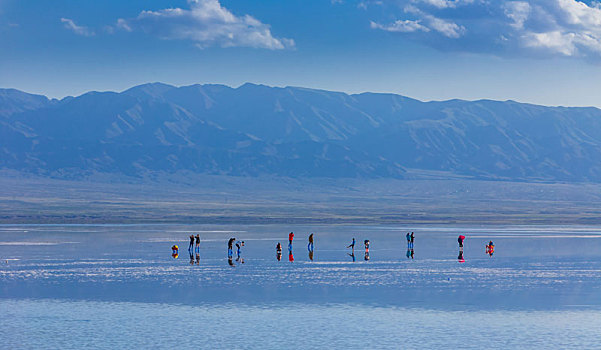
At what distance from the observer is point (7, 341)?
23.8 metres

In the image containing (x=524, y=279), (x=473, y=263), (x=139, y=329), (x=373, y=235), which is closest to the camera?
(x=139, y=329)

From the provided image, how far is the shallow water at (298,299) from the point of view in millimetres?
24688

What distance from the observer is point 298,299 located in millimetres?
31547

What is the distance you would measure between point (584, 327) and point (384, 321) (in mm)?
5759

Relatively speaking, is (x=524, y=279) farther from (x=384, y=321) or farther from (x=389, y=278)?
(x=384, y=321)

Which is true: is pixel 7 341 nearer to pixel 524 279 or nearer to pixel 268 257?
pixel 524 279

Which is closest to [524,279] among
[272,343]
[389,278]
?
[389,278]

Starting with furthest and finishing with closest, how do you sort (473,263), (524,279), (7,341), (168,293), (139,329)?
(473,263), (524,279), (168,293), (139,329), (7,341)

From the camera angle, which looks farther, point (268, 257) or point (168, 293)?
point (268, 257)

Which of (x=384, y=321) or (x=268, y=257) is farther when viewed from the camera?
(x=268, y=257)

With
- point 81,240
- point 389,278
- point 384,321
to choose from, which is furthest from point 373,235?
point 384,321

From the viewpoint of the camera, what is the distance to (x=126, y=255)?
49.1 m

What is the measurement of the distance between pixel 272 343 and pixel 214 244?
121 ft

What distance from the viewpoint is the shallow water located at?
24.7m
